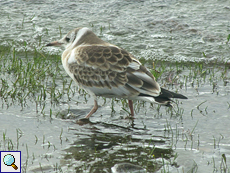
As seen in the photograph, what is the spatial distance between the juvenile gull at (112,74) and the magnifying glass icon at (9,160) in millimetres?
1900

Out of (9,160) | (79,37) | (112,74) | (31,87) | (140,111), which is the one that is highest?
(79,37)

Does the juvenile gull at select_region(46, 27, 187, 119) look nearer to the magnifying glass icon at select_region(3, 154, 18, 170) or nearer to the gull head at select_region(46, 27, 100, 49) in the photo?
the gull head at select_region(46, 27, 100, 49)

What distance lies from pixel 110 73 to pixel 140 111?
902mm

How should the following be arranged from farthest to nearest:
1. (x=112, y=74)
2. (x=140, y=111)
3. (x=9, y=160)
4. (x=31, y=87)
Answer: (x=31, y=87) < (x=140, y=111) < (x=112, y=74) < (x=9, y=160)

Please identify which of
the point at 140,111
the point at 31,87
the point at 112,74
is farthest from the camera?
the point at 31,87

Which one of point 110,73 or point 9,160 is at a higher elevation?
point 110,73

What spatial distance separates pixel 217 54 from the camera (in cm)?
955

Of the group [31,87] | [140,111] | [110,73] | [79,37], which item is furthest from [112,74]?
[31,87]

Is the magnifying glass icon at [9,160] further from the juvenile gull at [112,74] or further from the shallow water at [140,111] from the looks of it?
the juvenile gull at [112,74]

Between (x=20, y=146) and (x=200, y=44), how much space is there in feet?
21.6

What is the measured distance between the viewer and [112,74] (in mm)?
5934

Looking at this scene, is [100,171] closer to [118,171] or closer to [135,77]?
[118,171]

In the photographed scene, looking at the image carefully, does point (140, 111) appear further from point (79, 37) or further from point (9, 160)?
point (9, 160)

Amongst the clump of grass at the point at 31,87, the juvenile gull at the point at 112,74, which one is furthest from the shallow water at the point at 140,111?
the juvenile gull at the point at 112,74
